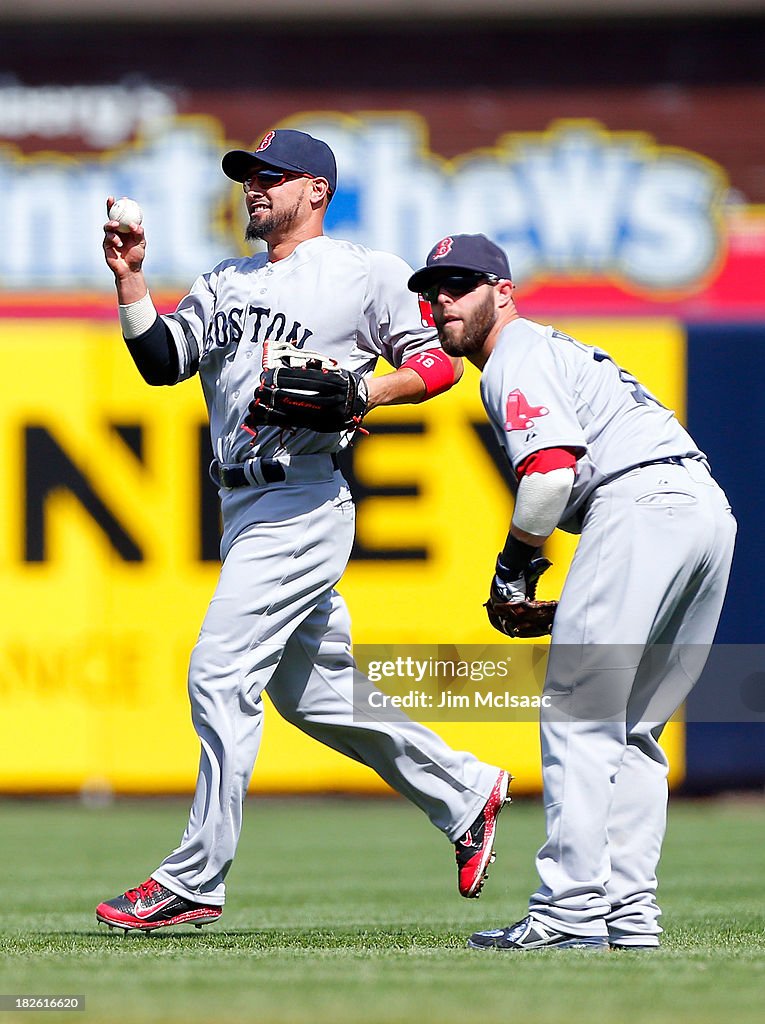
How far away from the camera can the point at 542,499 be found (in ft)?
14.1

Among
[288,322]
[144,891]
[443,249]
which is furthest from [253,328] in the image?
[144,891]

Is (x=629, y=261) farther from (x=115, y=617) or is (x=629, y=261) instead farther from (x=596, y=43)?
(x=115, y=617)

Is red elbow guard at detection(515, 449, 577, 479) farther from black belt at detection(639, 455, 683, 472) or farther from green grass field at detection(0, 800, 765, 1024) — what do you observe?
green grass field at detection(0, 800, 765, 1024)

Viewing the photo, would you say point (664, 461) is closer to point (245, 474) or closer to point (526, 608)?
point (526, 608)

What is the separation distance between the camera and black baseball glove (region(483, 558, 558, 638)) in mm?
4574

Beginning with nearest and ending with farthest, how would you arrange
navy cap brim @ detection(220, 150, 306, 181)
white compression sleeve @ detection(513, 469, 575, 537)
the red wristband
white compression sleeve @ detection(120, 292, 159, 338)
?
white compression sleeve @ detection(513, 469, 575, 537) < white compression sleeve @ detection(120, 292, 159, 338) < navy cap brim @ detection(220, 150, 306, 181) < the red wristband

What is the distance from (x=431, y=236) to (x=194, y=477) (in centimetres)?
→ 307

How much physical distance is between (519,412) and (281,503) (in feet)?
3.26

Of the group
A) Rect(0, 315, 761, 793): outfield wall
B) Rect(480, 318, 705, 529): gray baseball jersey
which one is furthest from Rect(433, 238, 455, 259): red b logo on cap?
Rect(0, 315, 761, 793): outfield wall

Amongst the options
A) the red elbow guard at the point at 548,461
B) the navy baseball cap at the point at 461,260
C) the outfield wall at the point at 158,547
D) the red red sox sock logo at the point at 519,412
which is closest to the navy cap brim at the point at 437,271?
the navy baseball cap at the point at 461,260

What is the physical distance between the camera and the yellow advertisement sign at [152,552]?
10.2m

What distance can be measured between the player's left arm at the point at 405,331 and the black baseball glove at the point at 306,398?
0.99 ft

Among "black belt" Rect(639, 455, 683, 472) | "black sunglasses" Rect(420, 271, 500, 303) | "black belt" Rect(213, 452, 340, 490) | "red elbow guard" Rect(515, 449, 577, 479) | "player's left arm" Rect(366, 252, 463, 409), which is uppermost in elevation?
"black sunglasses" Rect(420, 271, 500, 303)

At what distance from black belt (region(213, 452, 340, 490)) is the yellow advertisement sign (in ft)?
16.3
